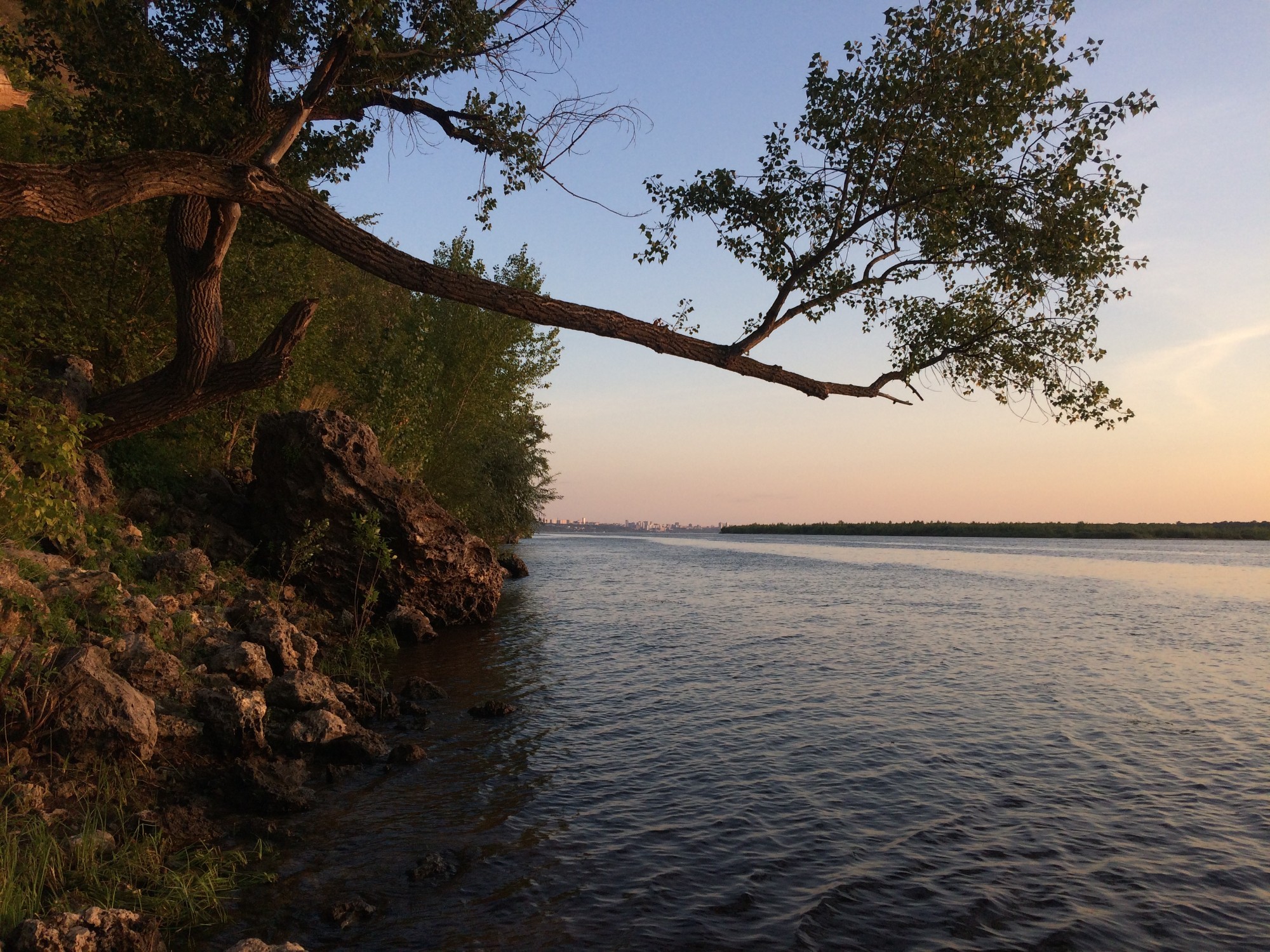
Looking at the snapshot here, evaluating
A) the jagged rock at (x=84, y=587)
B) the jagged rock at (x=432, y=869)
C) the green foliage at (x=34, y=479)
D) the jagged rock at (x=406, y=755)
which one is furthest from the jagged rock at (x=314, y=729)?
the green foliage at (x=34, y=479)

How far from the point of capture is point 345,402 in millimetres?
31750

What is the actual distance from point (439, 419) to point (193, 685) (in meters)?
27.2

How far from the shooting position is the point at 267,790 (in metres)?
8.58

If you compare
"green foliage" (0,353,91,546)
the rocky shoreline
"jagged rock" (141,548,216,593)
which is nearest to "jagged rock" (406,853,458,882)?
the rocky shoreline

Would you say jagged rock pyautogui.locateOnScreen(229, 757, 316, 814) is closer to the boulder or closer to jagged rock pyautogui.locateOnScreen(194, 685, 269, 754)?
jagged rock pyautogui.locateOnScreen(194, 685, 269, 754)

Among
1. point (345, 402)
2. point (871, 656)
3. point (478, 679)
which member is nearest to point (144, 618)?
point (478, 679)

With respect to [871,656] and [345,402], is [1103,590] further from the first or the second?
[345,402]

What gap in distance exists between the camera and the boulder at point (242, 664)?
36.2ft

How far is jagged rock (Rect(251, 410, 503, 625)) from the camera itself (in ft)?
61.6

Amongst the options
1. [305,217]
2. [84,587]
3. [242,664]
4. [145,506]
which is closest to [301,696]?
[242,664]

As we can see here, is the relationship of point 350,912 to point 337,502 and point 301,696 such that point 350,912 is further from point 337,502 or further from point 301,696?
point 337,502

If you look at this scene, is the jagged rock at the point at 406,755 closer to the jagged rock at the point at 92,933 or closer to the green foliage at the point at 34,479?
the jagged rock at the point at 92,933

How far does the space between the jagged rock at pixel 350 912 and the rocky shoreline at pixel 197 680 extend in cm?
3

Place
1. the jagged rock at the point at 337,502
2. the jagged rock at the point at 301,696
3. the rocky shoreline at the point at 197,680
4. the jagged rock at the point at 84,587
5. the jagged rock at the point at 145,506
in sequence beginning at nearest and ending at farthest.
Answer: the rocky shoreline at the point at 197,680 → the jagged rock at the point at 84,587 → the jagged rock at the point at 301,696 → the jagged rock at the point at 145,506 → the jagged rock at the point at 337,502
